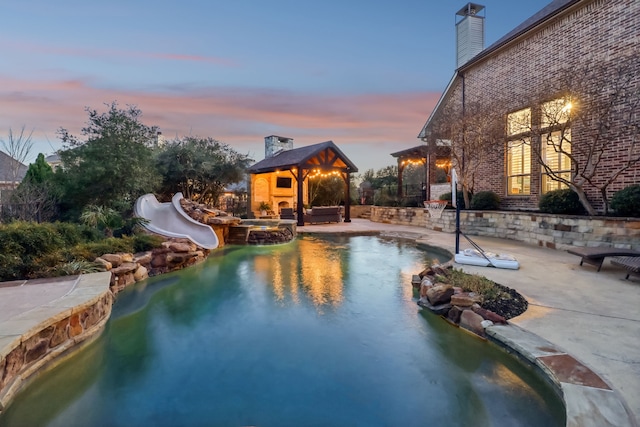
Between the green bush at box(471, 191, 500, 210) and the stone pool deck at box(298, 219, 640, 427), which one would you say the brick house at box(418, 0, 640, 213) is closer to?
the green bush at box(471, 191, 500, 210)

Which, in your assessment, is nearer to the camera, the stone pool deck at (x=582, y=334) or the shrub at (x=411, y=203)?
the stone pool deck at (x=582, y=334)

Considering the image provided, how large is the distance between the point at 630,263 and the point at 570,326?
267 centimetres

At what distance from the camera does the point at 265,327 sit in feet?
13.3

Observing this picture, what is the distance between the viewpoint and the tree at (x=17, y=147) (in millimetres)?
10711

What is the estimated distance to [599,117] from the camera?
7.50 metres

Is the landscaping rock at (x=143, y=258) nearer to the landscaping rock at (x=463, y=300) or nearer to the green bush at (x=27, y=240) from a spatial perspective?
A: the green bush at (x=27, y=240)

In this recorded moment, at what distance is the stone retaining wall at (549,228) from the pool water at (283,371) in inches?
201

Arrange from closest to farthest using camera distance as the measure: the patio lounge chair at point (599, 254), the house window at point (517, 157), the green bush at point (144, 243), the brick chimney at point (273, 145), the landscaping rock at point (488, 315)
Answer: the landscaping rock at point (488, 315)
the patio lounge chair at point (599, 254)
the green bush at point (144, 243)
the house window at point (517, 157)
the brick chimney at point (273, 145)

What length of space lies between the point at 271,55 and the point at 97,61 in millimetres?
5706

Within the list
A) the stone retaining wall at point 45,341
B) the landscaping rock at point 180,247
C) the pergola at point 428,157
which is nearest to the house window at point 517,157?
the pergola at point 428,157

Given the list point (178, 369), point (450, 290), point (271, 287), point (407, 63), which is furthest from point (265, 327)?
point (407, 63)

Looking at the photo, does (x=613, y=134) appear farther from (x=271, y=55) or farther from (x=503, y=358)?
(x=271, y=55)

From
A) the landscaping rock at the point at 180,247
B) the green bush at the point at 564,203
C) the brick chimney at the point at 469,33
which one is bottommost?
the landscaping rock at the point at 180,247

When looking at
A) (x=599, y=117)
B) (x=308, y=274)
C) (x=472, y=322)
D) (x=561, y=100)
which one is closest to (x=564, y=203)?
(x=599, y=117)
